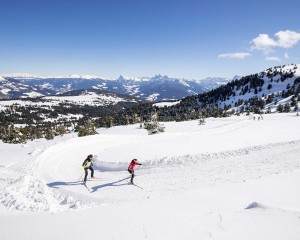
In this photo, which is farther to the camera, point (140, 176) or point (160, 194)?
point (140, 176)

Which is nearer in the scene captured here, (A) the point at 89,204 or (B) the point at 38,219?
(B) the point at 38,219

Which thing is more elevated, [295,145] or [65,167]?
[295,145]

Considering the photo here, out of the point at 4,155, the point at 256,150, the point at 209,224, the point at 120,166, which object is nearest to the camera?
the point at 209,224

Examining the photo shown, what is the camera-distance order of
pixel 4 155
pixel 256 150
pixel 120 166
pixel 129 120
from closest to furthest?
pixel 120 166
pixel 256 150
pixel 4 155
pixel 129 120

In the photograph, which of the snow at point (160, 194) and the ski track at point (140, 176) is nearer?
the snow at point (160, 194)

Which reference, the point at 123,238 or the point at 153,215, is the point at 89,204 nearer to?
the point at 153,215

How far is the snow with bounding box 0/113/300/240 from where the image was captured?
11.6 m

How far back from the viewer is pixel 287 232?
10266mm

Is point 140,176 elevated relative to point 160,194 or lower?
lower

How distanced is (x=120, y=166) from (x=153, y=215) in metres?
15.3

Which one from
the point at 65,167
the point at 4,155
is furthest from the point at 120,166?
the point at 4,155

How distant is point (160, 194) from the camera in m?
18.3

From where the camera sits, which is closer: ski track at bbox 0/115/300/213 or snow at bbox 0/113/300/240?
snow at bbox 0/113/300/240

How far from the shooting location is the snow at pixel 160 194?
38.1ft
